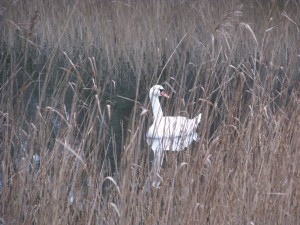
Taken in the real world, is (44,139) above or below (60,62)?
above

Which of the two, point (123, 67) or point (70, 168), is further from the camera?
point (123, 67)

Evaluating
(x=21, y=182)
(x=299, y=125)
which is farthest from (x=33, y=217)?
(x=299, y=125)

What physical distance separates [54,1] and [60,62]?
690mm

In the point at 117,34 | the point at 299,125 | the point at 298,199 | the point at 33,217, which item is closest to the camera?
the point at 33,217

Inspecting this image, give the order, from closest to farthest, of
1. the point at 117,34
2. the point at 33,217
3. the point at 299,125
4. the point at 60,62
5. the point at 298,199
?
the point at 33,217 < the point at 298,199 < the point at 299,125 < the point at 117,34 < the point at 60,62

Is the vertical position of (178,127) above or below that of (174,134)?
below

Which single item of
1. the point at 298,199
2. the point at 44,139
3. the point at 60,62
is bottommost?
the point at 60,62

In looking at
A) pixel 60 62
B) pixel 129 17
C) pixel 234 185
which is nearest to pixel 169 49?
pixel 129 17

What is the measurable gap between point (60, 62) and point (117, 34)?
2.69ft

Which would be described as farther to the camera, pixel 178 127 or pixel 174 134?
pixel 178 127

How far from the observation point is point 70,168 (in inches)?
94.5

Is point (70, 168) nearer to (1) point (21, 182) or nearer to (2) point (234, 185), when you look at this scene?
(1) point (21, 182)

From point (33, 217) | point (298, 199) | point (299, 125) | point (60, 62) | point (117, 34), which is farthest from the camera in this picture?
point (60, 62)

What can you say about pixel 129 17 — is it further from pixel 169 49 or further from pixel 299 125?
pixel 299 125
